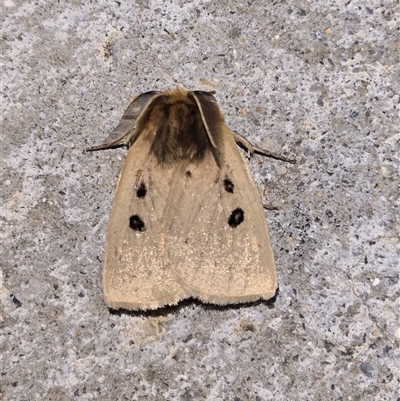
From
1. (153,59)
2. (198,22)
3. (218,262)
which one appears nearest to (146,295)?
(218,262)

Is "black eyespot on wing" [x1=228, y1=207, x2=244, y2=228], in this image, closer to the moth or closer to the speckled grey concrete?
the moth

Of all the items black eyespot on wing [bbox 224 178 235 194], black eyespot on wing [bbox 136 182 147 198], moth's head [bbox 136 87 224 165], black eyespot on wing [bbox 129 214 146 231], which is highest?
moth's head [bbox 136 87 224 165]

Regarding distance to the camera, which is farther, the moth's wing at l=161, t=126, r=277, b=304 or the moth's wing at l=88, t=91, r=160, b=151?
the moth's wing at l=88, t=91, r=160, b=151

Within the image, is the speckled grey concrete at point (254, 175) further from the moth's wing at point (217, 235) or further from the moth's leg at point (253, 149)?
the moth's wing at point (217, 235)

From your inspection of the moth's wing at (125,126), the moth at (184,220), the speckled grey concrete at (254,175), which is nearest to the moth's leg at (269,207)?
the speckled grey concrete at (254,175)

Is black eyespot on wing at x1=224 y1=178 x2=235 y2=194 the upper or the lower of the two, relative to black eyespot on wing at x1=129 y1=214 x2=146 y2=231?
upper

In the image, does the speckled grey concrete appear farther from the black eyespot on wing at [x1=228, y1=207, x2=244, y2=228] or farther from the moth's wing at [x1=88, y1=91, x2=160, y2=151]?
→ the black eyespot on wing at [x1=228, y1=207, x2=244, y2=228]

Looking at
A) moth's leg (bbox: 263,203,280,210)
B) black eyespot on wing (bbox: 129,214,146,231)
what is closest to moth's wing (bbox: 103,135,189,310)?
black eyespot on wing (bbox: 129,214,146,231)
